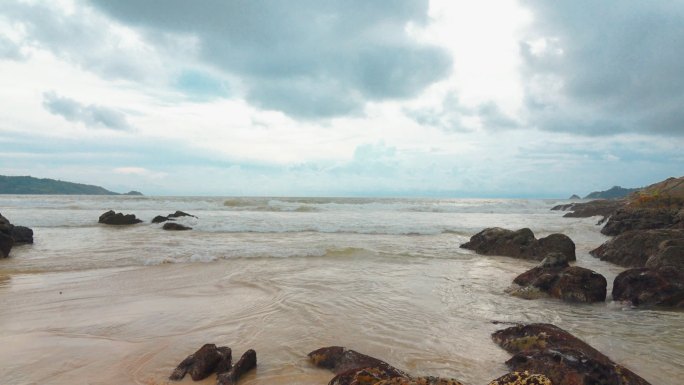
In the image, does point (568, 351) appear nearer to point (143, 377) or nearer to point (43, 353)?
point (143, 377)

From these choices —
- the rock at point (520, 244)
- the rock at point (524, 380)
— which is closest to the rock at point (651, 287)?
the rock at point (520, 244)

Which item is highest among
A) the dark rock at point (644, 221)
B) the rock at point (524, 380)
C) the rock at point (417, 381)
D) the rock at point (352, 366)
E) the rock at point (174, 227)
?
the dark rock at point (644, 221)

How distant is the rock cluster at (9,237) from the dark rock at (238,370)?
13.2 m

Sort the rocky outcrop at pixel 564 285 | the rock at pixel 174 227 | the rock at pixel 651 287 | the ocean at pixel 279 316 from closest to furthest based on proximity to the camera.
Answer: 1. the ocean at pixel 279 316
2. the rock at pixel 651 287
3. the rocky outcrop at pixel 564 285
4. the rock at pixel 174 227

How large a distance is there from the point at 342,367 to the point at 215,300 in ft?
13.5

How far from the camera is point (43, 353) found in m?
4.80

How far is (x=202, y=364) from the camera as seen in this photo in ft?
13.5

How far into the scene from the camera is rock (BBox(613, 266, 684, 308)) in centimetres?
713

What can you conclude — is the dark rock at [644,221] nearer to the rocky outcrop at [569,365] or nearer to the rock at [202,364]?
the rocky outcrop at [569,365]

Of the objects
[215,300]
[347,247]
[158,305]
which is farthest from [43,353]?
[347,247]

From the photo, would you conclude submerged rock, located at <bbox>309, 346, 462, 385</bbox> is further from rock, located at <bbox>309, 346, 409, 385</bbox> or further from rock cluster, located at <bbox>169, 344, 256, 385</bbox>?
rock cluster, located at <bbox>169, 344, 256, 385</bbox>

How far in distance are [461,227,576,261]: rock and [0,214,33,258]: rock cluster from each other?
56.9 feet

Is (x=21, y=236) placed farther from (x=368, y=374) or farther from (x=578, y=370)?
(x=578, y=370)

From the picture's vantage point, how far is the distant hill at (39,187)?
130 meters
